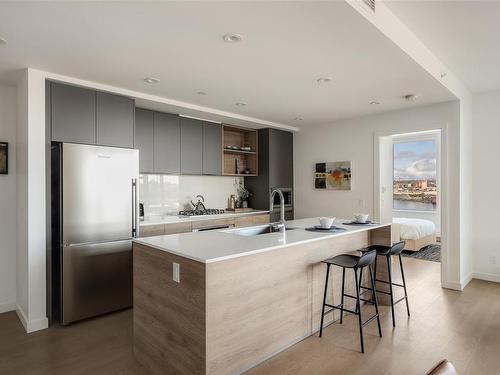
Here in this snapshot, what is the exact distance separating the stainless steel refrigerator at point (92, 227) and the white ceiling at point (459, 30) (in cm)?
298

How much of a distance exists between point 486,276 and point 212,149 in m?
4.41

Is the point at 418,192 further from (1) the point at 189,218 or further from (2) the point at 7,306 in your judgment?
(2) the point at 7,306

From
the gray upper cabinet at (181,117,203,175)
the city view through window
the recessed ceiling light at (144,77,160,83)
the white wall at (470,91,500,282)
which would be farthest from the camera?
the city view through window

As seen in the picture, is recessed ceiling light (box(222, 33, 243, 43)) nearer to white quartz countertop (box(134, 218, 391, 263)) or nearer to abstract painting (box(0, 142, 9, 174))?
white quartz countertop (box(134, 218, 391, 263))

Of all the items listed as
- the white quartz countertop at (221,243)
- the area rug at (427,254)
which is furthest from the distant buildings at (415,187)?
the white quartz countertop at (221,243)

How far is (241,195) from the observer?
5.94 meters

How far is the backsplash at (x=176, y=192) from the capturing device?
4.60 m

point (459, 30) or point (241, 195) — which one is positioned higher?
point (459, 30)

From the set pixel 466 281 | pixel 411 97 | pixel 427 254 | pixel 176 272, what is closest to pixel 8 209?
pixel 176 272

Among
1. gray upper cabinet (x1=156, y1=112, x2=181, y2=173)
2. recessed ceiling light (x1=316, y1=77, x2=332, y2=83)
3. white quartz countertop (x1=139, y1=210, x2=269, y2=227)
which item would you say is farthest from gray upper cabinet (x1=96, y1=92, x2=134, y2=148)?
recessed ceiling light (x1=316, y1=77, x2=332, y2=83)

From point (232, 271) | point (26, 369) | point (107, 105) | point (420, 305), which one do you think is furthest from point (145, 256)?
point (420, 305)

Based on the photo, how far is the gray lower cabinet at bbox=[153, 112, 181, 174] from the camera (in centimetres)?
441

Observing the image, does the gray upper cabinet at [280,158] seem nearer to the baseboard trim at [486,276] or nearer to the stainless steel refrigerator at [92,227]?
the stainless steel refrigerator at [92,227]

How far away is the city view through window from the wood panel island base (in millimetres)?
6205
